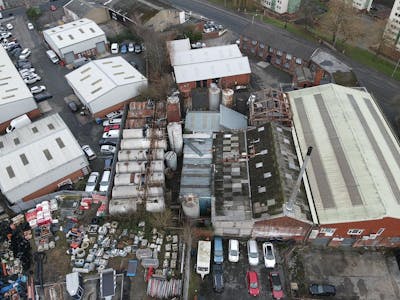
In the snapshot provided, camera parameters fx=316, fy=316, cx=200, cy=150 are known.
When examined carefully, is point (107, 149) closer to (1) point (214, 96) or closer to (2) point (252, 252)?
(1) point (214, 96)

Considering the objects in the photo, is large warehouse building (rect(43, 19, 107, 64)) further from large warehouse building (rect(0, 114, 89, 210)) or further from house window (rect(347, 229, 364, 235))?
house window (rect(347, 229, 364, 235))

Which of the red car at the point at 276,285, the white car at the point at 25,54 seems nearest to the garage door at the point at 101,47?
the white car at the point at 25,54

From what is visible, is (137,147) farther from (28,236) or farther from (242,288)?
(242,288)

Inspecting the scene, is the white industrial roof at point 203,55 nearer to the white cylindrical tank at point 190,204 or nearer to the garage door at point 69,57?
the garage door at point 69,57

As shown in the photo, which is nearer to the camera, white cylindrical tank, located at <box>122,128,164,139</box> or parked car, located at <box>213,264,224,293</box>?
parked car, located at <box>213,264,224,293</box>

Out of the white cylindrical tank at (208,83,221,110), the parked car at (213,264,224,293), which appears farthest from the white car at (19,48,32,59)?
the parked car at (213,264,224,293)

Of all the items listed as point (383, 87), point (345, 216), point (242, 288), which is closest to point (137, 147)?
point (242, 288)

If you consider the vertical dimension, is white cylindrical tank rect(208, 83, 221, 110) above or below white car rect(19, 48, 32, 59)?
above

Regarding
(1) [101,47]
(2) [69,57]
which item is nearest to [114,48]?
(1) [101,47]
